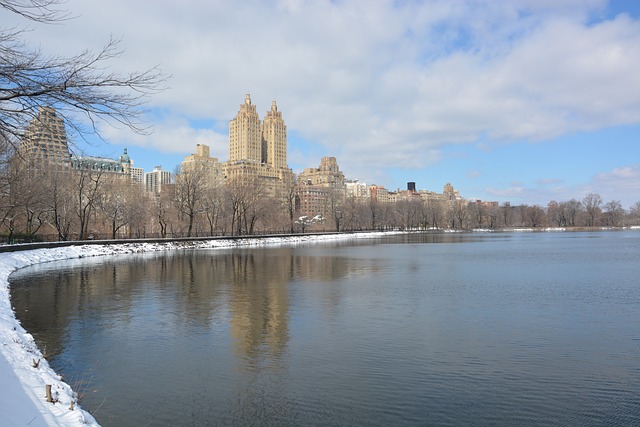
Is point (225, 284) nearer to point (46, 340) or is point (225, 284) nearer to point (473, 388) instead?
point (46, 340)

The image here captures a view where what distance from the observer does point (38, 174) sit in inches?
2012

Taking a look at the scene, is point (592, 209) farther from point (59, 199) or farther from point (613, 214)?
point (59, 199)

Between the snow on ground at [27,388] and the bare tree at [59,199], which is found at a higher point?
the bare tree at [59,199]

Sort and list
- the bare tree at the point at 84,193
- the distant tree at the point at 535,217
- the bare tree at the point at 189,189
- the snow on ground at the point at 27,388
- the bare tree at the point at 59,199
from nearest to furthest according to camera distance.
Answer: the snow on ground at the point at 27,388
the bare tree at the point at 59,199
the bare tree at the point at 84,193
the bare tree at the point at 189,189
the distant tree at the point at 535,217

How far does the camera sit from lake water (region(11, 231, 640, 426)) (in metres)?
8.59

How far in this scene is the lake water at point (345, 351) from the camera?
28.2ft

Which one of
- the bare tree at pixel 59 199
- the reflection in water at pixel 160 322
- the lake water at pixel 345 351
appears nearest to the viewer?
the lake water at pixel 345 351

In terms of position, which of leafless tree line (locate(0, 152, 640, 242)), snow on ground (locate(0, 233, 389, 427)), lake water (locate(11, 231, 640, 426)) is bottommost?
lake water (locate(11, 231, 640, 426))

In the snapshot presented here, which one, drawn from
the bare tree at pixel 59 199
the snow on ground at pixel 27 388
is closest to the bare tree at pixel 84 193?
the bare tree at pixel 59 199

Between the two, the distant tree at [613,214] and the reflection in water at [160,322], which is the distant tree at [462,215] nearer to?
the distant tree at [613,214]

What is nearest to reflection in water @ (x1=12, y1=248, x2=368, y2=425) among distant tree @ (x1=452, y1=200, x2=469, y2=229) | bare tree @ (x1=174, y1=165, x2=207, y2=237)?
bare tree @ (x1=174, y1=165, x2=207, y2=237)

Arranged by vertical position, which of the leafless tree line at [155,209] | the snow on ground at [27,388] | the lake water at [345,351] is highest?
the leafless tree line at [155,209]

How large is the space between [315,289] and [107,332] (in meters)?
10.9

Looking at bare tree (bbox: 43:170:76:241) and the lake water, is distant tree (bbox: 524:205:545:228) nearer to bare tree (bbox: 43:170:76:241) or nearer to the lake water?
bare tree (bbox: 43:170:76:241)
